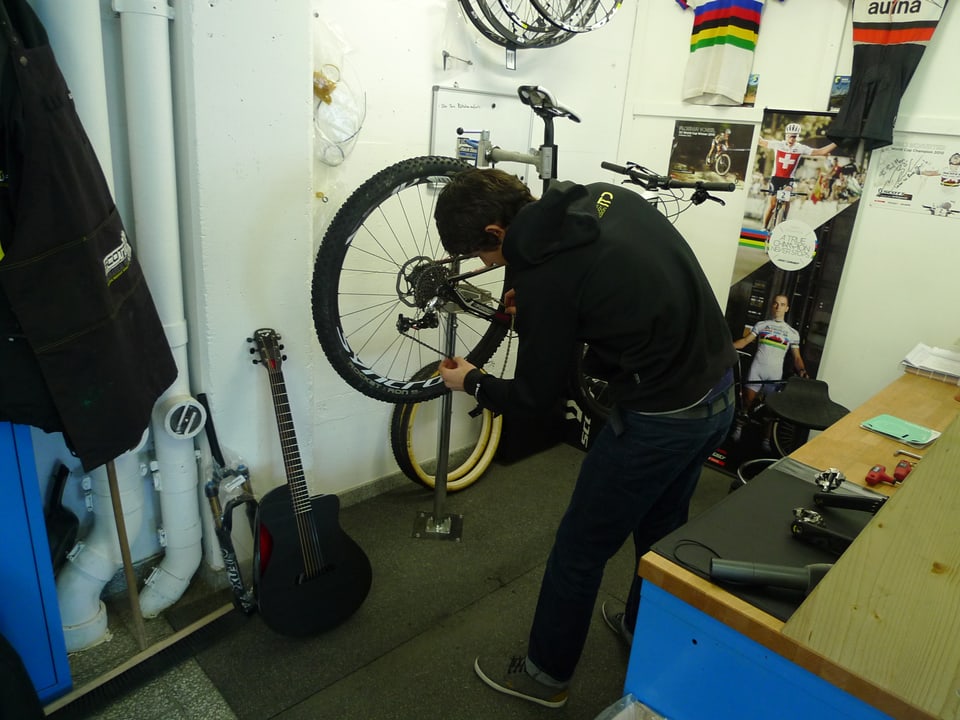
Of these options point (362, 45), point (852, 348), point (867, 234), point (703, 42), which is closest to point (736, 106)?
point (703, 42)

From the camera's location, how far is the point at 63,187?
1.36m

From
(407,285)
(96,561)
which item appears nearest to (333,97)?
(407,285)

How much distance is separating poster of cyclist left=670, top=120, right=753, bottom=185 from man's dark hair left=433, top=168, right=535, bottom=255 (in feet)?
5.59

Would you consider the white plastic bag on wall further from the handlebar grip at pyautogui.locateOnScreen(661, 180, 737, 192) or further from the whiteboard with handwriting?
the handlebar grip at pyautogui.locateOnScreen(661, 180, 737, 192)

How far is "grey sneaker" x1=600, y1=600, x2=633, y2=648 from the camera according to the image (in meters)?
2.05

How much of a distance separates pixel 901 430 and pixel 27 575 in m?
2.26

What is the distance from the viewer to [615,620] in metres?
2.13

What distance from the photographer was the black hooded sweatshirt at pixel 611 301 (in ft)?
4.43

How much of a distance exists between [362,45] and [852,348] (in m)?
2.22

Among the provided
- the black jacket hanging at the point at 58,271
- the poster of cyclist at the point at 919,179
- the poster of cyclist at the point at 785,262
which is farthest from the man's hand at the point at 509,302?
the poster of cyclist at the point at 919,179

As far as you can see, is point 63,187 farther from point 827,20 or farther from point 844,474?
point 827,20

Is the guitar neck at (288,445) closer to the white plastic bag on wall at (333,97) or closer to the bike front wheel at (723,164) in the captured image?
the white plastic bag on wall at (333,97)

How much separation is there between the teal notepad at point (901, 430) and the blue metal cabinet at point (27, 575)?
2.12m

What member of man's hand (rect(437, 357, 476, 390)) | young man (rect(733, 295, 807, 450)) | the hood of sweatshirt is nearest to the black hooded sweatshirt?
the hood of sweatshirt
